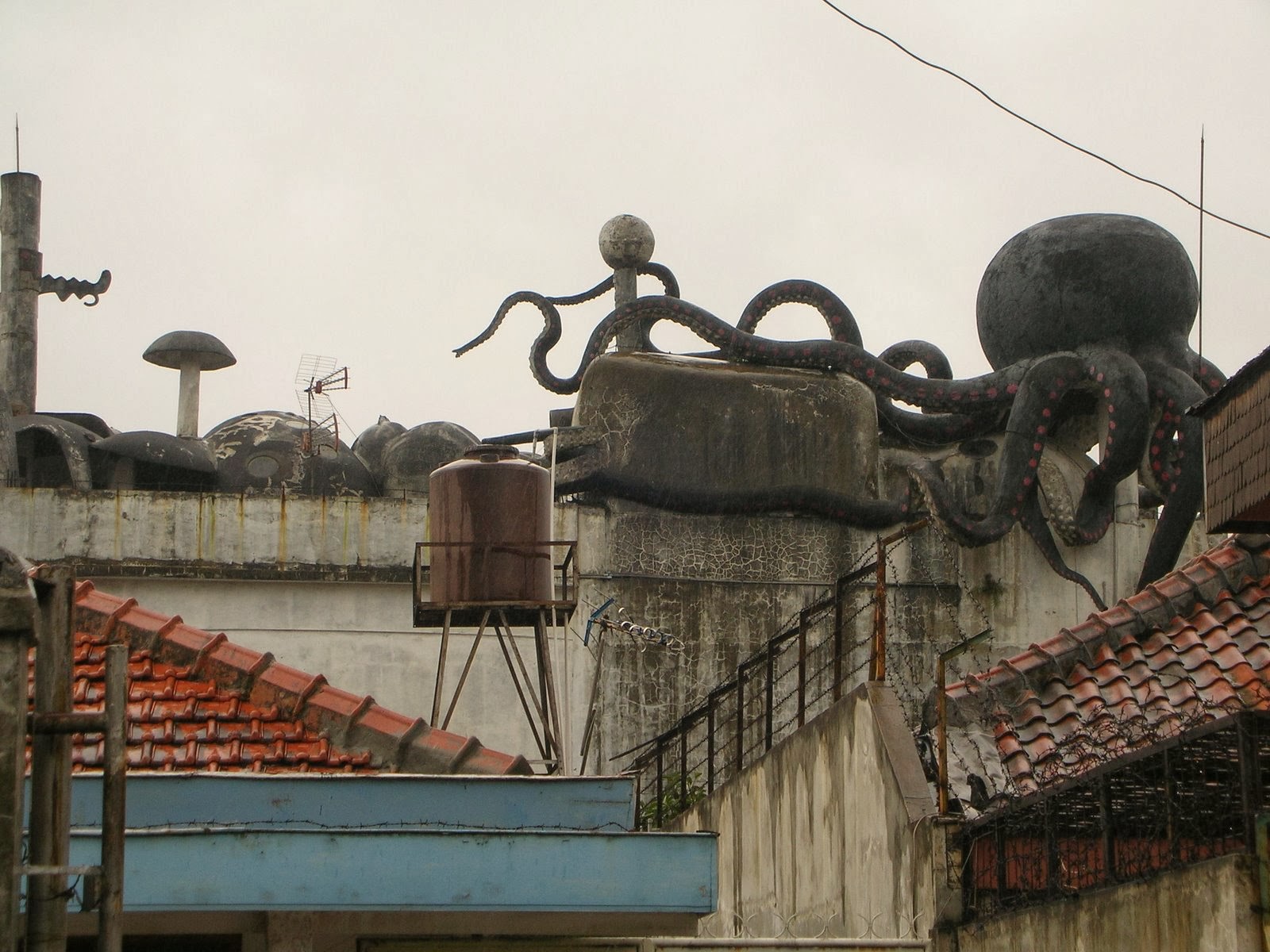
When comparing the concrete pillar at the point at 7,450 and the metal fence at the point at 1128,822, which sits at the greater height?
the concrete pillar at the point at 7,450

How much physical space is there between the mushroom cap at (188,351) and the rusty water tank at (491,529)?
53.3 feet

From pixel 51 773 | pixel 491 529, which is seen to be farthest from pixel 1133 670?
pixel 51 773

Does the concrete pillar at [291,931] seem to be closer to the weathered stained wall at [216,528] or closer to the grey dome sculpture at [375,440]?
the weathered stained wall at [216,528]

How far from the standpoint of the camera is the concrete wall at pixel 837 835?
12.1m

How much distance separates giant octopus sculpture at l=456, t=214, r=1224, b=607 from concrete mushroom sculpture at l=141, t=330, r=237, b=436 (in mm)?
9801

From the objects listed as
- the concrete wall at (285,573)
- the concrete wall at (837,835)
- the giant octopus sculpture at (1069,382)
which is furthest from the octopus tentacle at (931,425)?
the concrete wall at (837,835)

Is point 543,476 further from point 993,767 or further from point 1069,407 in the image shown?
point 1069,407

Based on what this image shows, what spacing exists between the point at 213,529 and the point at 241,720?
13.3m

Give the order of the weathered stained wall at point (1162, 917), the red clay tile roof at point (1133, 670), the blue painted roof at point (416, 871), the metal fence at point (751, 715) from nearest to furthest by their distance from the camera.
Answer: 1. the weathered stained wall at point (1162, 917)
2. the blue painted roof at point (416, 871)
3. the red clay tile roof at point (1133, 670)
4. the metal fence at point (751, 715)

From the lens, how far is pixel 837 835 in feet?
45.3

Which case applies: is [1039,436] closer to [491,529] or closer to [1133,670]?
[491,529]

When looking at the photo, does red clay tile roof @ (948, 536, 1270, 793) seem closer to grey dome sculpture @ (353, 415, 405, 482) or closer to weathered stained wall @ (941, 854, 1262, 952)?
weathered stained wall @ (941, 854, 1262, 952)

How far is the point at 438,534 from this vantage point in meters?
16.2

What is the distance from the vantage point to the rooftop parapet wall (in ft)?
78.8
